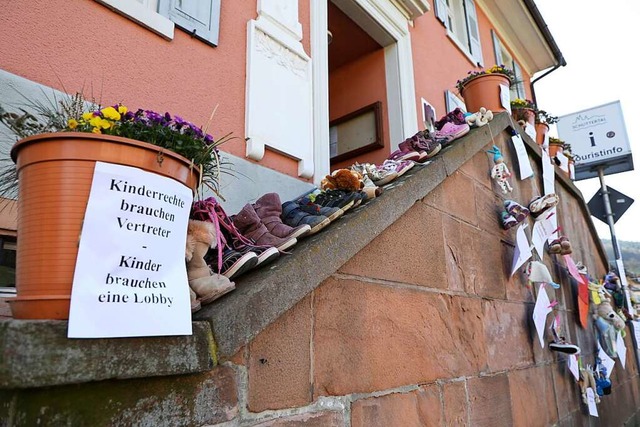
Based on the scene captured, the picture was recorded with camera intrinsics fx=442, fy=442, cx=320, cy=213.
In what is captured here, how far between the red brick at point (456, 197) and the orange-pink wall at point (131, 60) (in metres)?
1.23

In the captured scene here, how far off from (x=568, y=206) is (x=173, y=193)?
5.02 meters

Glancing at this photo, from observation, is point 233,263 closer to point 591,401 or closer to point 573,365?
point 573,365

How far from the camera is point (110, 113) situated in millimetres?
1055

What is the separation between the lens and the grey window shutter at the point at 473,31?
24.2 ft

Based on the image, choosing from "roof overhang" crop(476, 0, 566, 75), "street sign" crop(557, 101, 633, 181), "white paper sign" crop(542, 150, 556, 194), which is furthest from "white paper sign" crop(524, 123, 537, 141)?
"roof overhang" crop(476, 0, 566, 75)

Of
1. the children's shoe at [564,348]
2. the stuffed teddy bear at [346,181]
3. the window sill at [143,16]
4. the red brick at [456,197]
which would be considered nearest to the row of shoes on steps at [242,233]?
the stuffed teddy bear at [346,181]

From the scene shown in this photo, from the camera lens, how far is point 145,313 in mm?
897

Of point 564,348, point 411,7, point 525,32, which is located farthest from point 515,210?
point 525,32

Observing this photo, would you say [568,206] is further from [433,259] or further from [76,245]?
[76,245]

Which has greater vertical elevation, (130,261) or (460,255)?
(460,255)

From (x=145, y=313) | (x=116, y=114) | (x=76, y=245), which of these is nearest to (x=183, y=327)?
(x=145, y=313)

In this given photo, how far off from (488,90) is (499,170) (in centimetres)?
105

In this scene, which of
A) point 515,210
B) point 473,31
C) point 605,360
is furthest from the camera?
point 473,31

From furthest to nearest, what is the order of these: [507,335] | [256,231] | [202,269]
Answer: [507,335], [256,231], [202,269]
